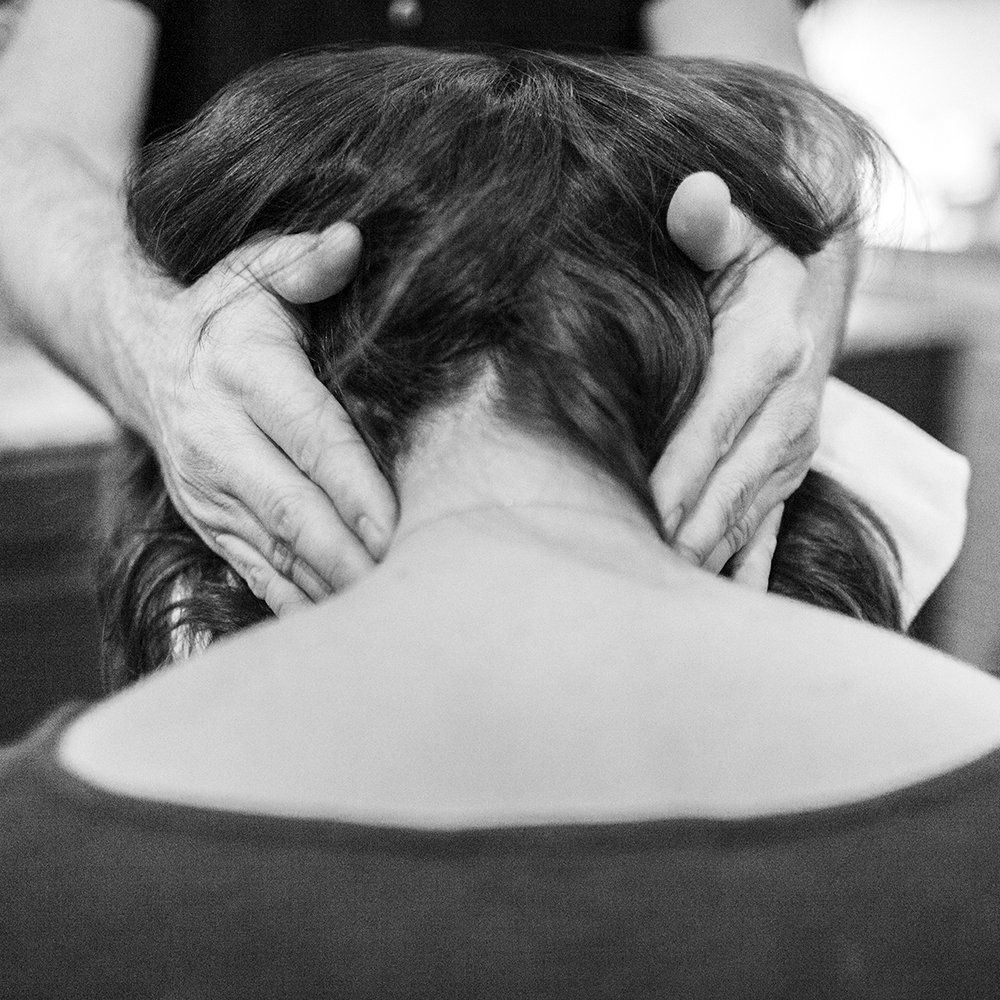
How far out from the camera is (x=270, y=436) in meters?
0.73

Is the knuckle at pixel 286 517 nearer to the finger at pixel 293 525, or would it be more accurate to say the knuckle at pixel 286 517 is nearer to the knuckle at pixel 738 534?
the finger at pixel 293 525

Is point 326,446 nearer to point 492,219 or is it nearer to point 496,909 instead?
point 492,219

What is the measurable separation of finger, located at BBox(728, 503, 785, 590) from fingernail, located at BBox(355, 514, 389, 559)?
0.82ft

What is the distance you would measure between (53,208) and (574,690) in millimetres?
799

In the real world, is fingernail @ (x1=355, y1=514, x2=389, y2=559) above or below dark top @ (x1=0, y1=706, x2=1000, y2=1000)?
below

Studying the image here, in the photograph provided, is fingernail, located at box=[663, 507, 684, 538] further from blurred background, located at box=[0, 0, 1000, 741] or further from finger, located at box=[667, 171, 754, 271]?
blurred background, located at box=[0, 0, 1000, 741]

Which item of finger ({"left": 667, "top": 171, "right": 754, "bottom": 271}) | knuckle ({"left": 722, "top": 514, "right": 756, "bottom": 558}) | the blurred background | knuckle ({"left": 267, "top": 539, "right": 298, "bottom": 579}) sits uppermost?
finger ({"left": 667, "top": 171, "right": 754, "bottom": 271})

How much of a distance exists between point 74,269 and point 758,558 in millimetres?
612

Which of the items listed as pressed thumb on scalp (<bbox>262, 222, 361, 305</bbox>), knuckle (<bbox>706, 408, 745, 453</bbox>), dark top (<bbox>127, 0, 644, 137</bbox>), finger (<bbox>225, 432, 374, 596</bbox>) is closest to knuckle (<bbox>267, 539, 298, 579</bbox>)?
finger (<bbox>225, 432, 374, 596</bbox>)

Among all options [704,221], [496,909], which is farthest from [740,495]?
[496,909]


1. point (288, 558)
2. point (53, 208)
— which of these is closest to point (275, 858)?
point (288, 558)

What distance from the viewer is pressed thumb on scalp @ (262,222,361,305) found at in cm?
66

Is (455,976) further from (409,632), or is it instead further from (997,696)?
(997,696)

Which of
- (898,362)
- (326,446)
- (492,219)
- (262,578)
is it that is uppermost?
(492,219)
